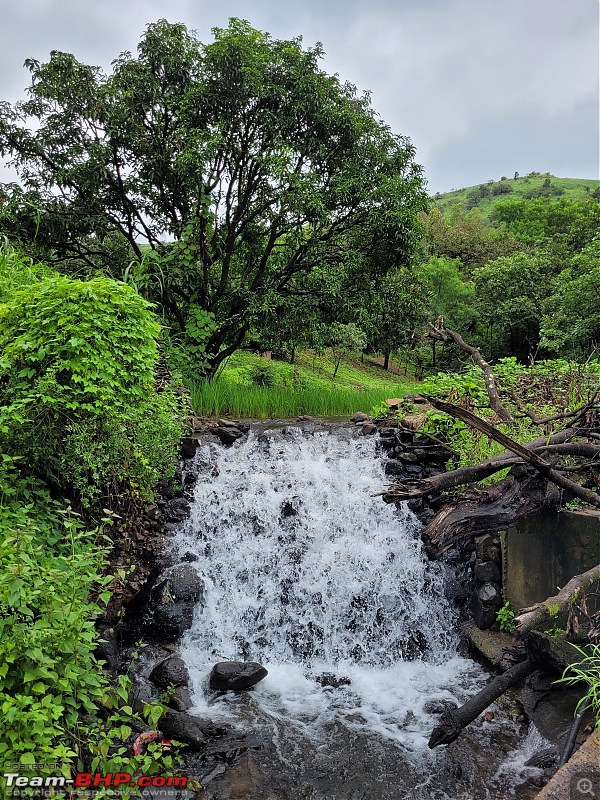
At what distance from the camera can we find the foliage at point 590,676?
11.5 ft

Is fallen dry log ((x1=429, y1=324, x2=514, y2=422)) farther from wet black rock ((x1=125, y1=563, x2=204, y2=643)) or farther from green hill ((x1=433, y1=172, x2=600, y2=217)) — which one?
green hill ((x1=433, y1=172, x2=600, y2=217))

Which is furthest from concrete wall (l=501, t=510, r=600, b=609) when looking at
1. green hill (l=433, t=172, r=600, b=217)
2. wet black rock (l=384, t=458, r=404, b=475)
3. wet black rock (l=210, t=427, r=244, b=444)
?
green hill (l=433, t=172, r=600, b=217)

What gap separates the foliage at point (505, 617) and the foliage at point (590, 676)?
3.63 feet

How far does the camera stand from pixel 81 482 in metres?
4.95

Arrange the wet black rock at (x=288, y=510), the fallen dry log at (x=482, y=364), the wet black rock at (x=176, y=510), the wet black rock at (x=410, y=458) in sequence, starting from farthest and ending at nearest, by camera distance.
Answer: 1. the wet black rock at (x=410, y=458)
2. the wet black rock at (x=288, y=510)
3. the wet black rock at (x=176, y=510)
4. the fallen dry log at (x=482, y=364)

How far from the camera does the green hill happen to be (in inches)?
2094

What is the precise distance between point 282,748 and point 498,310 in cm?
1988

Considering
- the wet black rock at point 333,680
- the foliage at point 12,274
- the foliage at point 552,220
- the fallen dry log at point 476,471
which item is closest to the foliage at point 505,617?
the wet black rock at point 333,680

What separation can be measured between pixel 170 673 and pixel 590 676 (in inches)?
144

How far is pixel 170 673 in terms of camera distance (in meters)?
5.11

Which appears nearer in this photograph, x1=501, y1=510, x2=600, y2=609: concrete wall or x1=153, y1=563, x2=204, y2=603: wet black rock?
x1=501, y1=510, x2=600, y2=609: concrete wall

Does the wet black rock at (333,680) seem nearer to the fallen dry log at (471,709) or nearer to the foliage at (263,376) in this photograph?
the fallen dry log at (471,709)

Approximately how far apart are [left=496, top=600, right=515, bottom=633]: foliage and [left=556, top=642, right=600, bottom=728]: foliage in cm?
111

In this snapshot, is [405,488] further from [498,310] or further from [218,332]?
[498,310]
